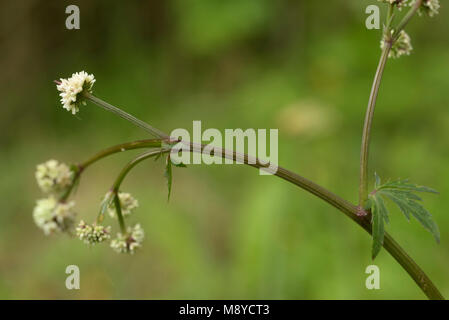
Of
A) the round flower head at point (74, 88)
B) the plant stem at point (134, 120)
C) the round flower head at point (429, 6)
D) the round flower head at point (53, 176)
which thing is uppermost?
the round flower head at point (429, 6)

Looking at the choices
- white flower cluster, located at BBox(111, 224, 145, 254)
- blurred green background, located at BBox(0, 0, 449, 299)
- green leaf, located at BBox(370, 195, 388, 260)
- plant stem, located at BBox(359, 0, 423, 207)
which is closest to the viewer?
green leaf, located at BBox(370, 195, 388, 260)

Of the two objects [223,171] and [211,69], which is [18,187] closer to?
[223,171]

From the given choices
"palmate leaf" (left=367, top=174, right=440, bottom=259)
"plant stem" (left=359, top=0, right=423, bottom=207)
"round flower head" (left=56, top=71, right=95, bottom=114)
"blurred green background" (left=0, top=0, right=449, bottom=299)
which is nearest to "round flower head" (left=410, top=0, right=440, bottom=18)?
"plant stem" (left=359, top=0, right=423, bottom=207)

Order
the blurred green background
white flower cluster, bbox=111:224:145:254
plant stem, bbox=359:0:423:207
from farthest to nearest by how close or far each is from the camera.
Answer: the blurred green background, white flower cluster, bbox=111:224:145:254, plant stem, bbox=359:0:423:207

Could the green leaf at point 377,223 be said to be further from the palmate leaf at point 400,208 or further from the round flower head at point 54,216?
the round flower head at point 54,216

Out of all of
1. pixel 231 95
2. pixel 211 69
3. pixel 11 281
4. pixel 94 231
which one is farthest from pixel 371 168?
pixel 94 231

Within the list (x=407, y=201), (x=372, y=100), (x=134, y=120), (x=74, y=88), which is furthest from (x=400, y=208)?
(x=74, y=88)

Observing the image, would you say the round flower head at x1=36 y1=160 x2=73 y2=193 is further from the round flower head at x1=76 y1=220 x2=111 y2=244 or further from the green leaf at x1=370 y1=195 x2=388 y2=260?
the green leaf at x1=370 y1=195 x2=388 y2=260

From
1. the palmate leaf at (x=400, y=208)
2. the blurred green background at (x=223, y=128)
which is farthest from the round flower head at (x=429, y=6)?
the blurred green background at (x=223, y=128)
